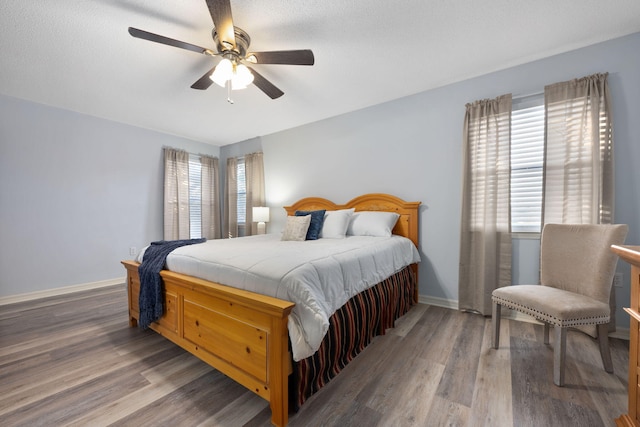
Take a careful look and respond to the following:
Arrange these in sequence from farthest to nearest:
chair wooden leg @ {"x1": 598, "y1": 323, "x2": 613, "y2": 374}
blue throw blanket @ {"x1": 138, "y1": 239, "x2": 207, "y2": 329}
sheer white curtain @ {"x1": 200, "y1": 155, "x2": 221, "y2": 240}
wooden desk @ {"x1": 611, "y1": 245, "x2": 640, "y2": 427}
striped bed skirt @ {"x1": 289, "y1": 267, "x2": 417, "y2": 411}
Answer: sheer white curtain @ {"x1": 200, "y1": 155, "x2": 221, "y2": 240}
blue throw blanket @ {"x1": 138, "y1": 239, "x2": 207, "y2": 329}
chair wooden leg @ {"x1": 598, "y1": 323, "x2": 613, "y2": 374}
striped bed skirt @ {"x1": 289, "y1": 267, "x2": 417, "y2": 411}
wooden desk @ {"x1": 611, "y1": 245, "x2": 640, "y2": 427}

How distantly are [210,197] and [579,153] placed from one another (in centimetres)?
530

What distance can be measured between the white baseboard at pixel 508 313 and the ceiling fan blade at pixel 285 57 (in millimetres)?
2747

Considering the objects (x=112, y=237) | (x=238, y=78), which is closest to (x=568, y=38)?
(x=238, y=78)

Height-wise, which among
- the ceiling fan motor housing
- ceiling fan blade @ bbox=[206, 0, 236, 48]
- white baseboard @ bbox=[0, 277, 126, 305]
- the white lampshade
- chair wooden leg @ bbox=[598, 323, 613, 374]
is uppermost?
the ceiling fan motor housing

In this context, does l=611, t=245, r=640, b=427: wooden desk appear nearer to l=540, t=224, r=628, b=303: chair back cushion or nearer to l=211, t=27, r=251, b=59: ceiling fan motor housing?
l=540, t=224, r=628, b=303: chair back cushion

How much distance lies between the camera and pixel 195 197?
4953mm

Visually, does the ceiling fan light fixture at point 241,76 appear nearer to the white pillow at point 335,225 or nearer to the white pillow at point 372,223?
the white pillow at point 335,225

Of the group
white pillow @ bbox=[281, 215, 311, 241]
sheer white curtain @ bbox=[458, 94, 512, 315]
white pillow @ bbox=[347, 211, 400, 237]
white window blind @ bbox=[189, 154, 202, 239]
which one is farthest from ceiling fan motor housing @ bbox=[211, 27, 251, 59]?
white window blind @ bbox=[189, 154, 202, 239]

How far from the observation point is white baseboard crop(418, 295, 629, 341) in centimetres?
213

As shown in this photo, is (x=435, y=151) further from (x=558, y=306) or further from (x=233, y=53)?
(x=233, y=53)

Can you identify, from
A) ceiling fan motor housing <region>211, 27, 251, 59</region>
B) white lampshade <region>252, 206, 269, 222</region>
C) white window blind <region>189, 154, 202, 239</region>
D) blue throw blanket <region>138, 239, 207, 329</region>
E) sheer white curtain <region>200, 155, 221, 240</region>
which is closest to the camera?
ceiling fan motor housing <region>211, 27, 251, 59</region>

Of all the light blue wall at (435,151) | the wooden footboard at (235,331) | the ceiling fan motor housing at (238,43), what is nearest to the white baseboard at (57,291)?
the wooden footboard at (235,331)

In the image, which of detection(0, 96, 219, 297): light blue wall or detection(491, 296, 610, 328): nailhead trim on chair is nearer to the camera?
detection(491, 296, 610, 328): nailhead trim on chair

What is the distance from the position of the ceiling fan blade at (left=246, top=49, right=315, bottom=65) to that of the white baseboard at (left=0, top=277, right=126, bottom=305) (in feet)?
12.7
